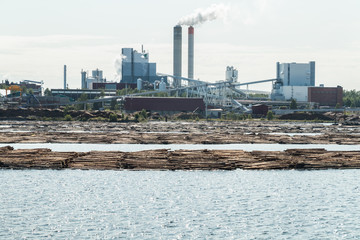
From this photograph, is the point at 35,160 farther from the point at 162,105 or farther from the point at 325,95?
the point at 325,95

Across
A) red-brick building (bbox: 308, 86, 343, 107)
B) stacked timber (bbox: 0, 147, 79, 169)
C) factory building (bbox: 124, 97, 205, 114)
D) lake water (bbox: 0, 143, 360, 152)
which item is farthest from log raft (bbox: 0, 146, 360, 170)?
red-brick building (bbox: 308, 86, 343, 107)

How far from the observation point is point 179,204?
35.8 m

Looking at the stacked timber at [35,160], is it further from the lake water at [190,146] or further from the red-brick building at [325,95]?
the red-brick building at [325,95]

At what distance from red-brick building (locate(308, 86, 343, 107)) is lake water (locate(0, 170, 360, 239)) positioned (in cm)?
14426

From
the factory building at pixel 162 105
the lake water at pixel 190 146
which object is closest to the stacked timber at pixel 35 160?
the lake water at pixel 190 146

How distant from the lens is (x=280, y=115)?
159 meters

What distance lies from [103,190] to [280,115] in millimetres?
123365

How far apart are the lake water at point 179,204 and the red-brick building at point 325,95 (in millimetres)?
144260

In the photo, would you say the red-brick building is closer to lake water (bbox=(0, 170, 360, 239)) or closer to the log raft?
the log raft

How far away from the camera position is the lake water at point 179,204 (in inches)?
1138

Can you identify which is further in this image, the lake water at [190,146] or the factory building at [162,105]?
the factory building at [162,105]

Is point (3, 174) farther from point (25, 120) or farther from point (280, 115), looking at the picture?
point (280, 115)

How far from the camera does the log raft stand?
48000 mm

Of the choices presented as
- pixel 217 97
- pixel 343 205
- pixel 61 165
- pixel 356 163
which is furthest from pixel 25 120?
pixel 343 205
